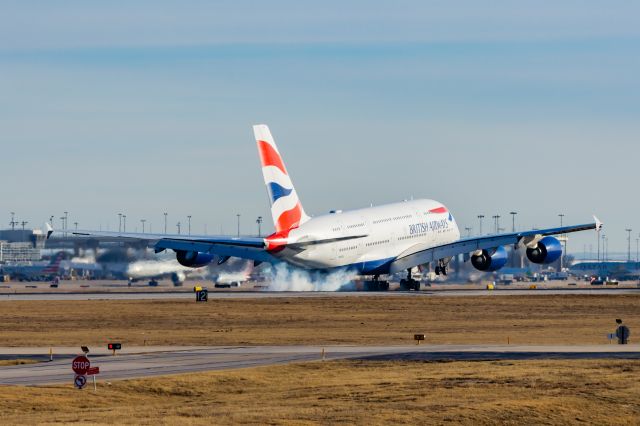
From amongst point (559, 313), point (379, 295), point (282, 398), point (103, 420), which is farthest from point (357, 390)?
point (379, 295)

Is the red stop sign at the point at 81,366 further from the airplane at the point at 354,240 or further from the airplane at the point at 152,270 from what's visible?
the airplane at the point at 152,270

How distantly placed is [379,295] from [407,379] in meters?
60.8

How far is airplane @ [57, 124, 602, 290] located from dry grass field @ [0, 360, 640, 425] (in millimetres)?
55159

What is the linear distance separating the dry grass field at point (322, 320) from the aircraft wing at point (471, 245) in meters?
9.98

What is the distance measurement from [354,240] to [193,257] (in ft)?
45.3

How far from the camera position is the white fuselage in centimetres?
11206

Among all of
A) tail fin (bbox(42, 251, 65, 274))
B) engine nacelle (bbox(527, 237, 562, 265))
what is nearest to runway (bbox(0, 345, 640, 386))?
engine nacelle (bbox(527, 237, 562, 265))

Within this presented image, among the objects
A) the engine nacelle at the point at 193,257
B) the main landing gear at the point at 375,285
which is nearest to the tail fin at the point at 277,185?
the engine nacelle at the point at 193,257

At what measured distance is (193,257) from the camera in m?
116

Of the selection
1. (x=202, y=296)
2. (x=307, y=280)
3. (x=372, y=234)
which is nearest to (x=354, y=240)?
(x=372, y=234)

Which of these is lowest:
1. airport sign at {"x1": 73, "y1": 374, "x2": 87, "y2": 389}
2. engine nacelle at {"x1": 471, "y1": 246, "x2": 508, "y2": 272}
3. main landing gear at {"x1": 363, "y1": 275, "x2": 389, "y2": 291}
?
airport sign at {"x1": 73, "y1": 374, "x2": 87, "y2": 389}

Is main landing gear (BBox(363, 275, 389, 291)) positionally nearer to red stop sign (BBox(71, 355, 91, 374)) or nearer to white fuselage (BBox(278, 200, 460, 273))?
white fuselage (BBox(278, 200, 460, 273))

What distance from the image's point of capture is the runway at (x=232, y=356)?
2060 inches

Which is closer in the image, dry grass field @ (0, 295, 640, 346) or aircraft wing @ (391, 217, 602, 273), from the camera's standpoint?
dry grass field @ (0, 295, 640, 346)
